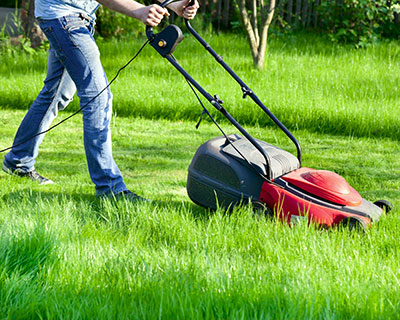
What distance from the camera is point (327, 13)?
9.20 m

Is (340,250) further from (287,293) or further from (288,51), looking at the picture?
(288,51)

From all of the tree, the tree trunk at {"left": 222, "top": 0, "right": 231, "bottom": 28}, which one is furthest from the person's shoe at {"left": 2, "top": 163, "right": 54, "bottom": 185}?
the tree trunk at {"left": 222, "top": 0, "right": 231, "bottom": 28}

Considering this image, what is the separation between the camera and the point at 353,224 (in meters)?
2.93

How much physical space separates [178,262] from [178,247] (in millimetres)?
329

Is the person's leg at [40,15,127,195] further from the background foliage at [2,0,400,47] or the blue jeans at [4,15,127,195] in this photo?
the background foliage at [2,0,400,47]

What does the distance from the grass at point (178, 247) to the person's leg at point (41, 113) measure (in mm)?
130

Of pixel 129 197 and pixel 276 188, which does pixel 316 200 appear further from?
pixel 129 197

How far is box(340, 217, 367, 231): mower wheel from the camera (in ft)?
9.49

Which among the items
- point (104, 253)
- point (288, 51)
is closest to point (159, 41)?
point (104, 253)

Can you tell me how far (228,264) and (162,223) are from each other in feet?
1.94

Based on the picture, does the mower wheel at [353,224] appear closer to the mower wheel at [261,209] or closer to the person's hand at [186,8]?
the mower wheel at [261,209]

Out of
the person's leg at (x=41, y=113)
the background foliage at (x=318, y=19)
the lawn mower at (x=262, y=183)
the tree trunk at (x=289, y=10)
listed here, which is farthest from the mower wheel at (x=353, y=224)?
the tree trunk at (x=289, y=10)

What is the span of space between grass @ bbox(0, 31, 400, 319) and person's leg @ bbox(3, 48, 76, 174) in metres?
0.13

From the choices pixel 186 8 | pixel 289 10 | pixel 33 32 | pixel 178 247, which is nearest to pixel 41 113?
pixel 186 8
